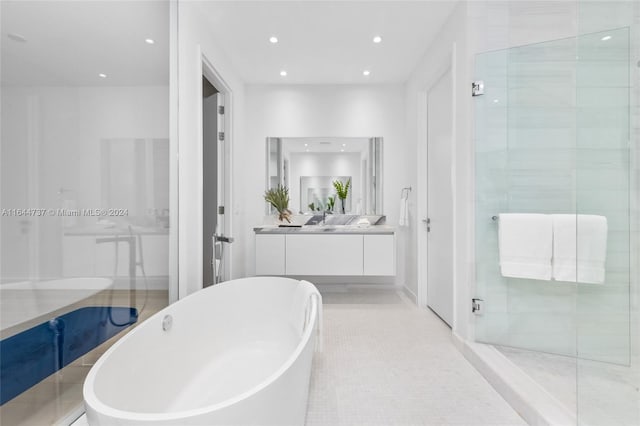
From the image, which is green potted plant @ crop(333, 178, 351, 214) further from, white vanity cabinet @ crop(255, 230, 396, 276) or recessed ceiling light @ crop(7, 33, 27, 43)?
recessed ceiling light @ crop(7, 33, 27, 43)

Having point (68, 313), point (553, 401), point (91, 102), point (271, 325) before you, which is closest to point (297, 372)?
point (68, 313)

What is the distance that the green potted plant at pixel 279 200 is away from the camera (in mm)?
3543

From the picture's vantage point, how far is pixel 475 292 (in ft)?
6.66

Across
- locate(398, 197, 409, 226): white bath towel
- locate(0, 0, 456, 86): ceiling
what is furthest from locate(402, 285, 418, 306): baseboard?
locate(0, 0, 456, 86): ceiling

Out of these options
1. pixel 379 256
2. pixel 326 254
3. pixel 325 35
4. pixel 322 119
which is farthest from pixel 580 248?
pixel 322 119

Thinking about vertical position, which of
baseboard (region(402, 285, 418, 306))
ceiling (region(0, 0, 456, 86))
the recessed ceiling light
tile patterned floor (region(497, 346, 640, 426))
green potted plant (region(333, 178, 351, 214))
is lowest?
baseboard (region(402, 285, 418, 306))

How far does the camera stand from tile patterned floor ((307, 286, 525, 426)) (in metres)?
1.46

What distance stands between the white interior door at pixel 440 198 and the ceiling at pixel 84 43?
2.14m

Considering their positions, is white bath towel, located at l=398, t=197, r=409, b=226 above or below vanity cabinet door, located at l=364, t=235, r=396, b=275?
above

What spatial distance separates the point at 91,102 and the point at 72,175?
1.09 ft

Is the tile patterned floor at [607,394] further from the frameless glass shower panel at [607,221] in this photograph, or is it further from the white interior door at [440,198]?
the white interior door at [440,198]

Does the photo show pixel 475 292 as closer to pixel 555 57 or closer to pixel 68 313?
pixel 555 57

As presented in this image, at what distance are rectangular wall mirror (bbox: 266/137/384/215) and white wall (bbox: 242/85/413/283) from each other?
0.11 metres

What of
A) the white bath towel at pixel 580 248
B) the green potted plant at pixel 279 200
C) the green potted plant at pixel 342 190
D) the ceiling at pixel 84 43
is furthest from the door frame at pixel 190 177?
the white bath towel at pixel 580 248
